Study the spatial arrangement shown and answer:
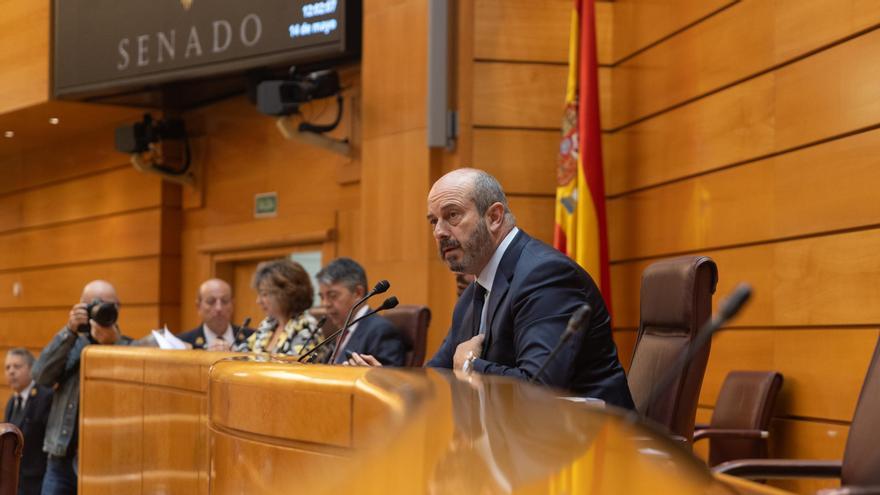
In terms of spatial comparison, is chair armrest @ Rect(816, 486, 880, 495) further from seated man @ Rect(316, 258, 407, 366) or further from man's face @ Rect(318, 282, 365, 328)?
man's face @ Rect(318, 282, 365, 328)

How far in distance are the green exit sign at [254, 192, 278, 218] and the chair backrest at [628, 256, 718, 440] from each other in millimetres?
5323

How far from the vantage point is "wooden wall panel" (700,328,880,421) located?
13.6ft

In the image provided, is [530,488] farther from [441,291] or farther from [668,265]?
[441,291]

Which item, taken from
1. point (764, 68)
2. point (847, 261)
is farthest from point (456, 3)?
point (847, 261)

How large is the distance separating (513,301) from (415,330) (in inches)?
72.0

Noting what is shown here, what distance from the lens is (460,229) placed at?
3189 mm

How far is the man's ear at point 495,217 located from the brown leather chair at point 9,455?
1.89 metres

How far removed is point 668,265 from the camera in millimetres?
3246

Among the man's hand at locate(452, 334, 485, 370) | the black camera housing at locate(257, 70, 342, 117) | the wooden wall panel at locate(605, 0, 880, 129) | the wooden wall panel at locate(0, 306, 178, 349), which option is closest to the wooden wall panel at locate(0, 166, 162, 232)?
the wooden wall panel at locate(0, 306, 178, 349)

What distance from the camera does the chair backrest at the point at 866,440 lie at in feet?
8.13

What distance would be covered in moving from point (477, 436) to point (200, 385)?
8.49 ft

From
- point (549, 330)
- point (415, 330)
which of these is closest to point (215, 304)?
point (415, 330)

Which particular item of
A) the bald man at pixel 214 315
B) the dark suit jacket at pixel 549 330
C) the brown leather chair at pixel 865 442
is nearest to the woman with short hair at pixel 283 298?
the bald man at pixel 214 315

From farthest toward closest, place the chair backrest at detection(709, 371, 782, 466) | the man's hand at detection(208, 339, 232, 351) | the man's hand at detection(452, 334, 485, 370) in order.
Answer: the man's hand at detection(208, 339, 232, 351), the chair backrest at detection(709, 371, 782, 466), the man's hand at detection(452, 334, 485, 370)
